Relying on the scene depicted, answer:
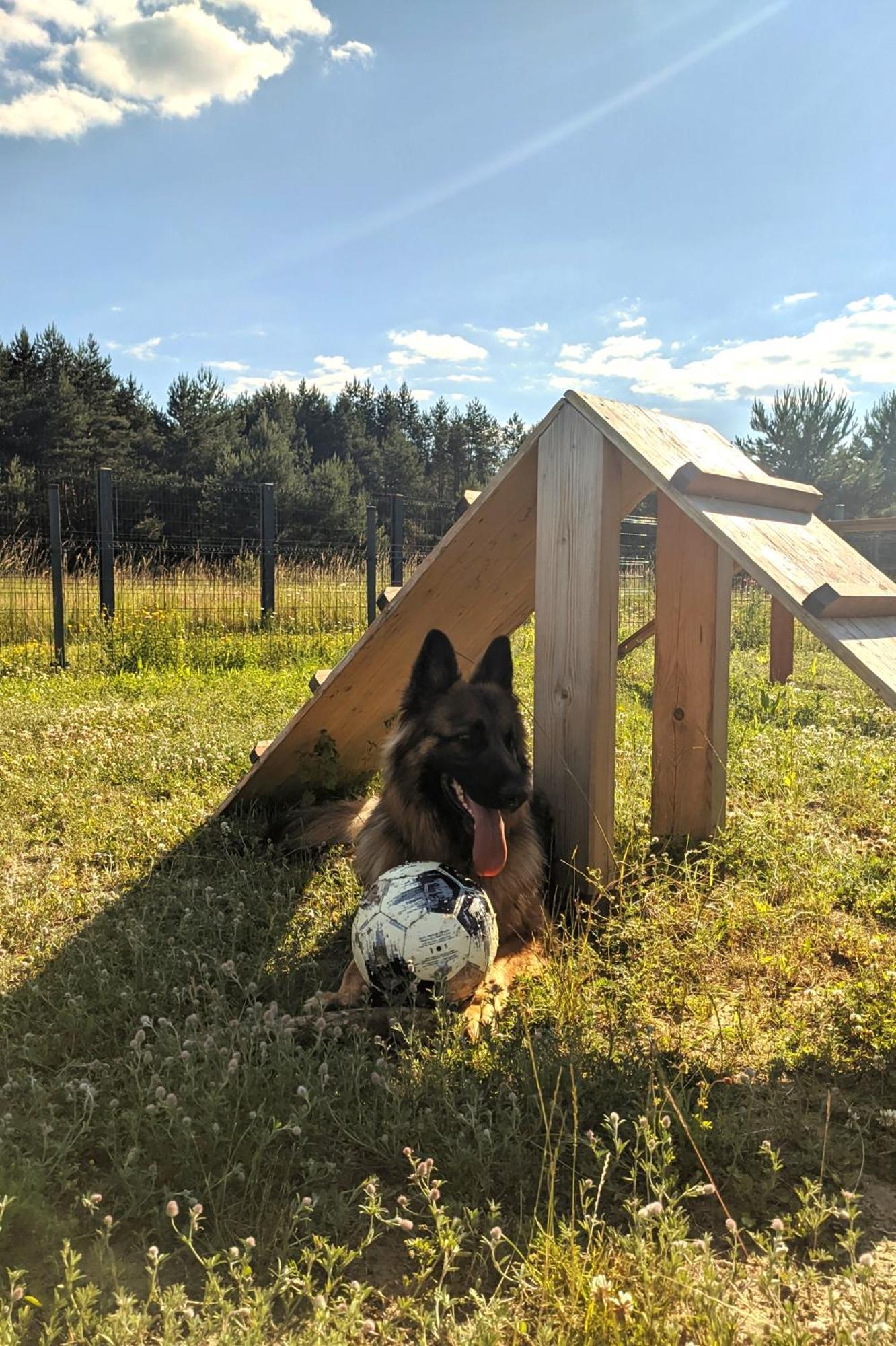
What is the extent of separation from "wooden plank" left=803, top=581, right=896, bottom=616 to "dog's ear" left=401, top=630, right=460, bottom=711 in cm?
153

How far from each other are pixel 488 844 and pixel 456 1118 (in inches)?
47.1

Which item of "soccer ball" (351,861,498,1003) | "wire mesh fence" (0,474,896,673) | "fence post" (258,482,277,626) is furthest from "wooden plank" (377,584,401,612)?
"fence post" (258,482,277,626)

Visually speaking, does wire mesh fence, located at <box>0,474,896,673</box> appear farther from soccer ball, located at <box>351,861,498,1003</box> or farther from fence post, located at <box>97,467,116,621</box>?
soccer ball, located at <box>351,861,498,1003</box>

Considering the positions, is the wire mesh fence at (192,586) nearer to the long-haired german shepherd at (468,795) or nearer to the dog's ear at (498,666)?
the dog's ear at (498,666)

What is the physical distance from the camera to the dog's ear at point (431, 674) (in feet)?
11.5

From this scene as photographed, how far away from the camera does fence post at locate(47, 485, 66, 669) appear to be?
10.5 m

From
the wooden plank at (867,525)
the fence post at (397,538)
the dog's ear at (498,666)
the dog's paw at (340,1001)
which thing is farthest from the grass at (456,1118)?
the fence post at (397,538)

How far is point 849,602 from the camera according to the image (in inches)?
93.5

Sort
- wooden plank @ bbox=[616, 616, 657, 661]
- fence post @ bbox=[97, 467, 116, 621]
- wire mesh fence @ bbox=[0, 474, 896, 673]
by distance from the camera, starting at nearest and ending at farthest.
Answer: wooden plank @ bbox=[616, 616, 657, 661]
wire mesh fence @ bbox=[0, 474, 896, 673]
fence post @ bbox=[97, 467, 116, 621]

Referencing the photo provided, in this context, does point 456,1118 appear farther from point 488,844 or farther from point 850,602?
point 850,602

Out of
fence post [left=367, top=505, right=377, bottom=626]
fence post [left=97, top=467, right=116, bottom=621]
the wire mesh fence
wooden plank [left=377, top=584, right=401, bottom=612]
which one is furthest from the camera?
fence post [left=367, top=505, right=377, bottom=626]

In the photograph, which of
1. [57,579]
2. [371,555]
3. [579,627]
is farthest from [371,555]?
[579,627]

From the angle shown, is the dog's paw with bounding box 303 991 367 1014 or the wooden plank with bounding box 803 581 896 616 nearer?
the wooden plank with bounding box 803 581 896 616

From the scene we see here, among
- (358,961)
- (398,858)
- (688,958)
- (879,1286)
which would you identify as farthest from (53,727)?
(879,1286)
